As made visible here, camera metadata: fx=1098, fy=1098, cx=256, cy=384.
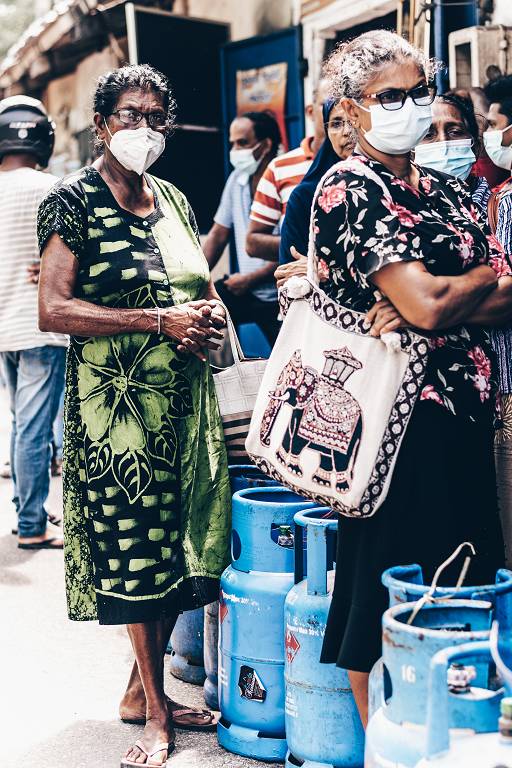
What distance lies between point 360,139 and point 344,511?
3.22 feet

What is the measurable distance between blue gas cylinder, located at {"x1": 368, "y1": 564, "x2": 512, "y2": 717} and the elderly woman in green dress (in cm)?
110

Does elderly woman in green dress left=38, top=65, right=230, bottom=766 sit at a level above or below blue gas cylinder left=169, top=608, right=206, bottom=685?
above

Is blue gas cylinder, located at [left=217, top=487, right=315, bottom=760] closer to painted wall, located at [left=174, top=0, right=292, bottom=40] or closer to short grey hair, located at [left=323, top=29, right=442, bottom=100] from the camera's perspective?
short grey hair, located at [left=323, top=29, right=442, bottom=100]

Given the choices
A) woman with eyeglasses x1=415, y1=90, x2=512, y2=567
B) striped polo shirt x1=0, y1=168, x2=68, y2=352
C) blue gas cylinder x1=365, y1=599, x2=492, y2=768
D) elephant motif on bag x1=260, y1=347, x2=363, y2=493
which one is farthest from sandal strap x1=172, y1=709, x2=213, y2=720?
striped polo shirt x1=0, y1=168, x2=68, y2=352

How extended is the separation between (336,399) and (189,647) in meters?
1.81

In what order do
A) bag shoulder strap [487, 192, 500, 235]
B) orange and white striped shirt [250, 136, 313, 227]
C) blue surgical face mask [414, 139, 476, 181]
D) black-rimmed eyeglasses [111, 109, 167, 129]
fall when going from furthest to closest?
orange and white striped shirt [250, 136, 313, 227], blue surgical face mask [414, 139, 476, 181], bag shoulder strap [487, 192, 500, 235], black-rimmed eyeglasses [111, 109, 167, 129]

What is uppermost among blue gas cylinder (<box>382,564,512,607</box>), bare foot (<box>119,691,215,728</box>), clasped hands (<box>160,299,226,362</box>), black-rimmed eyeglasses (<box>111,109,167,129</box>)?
black-rimmed eyeglasses (<box>111,109,167,129</box>)

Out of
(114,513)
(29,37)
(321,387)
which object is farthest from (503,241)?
(29,37)

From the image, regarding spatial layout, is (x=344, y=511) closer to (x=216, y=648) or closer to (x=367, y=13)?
(x=216, y=648)

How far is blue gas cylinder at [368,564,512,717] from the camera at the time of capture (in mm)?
2439

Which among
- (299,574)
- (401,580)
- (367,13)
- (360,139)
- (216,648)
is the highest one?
(367,13)

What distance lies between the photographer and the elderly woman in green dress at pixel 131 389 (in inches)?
139

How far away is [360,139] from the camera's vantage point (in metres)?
2.91

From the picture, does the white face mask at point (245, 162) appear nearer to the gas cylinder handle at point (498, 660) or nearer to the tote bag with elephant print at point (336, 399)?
the tote bag with elephant print at point (336, 399)
